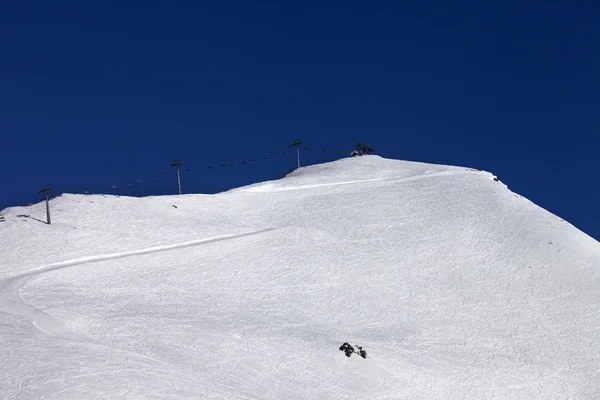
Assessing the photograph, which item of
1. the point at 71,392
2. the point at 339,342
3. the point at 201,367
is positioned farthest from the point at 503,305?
the point at 71,392

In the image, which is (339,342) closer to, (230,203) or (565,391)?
(565,391)

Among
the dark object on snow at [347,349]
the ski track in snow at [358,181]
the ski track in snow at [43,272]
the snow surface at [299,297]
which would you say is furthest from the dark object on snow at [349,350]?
the ski track in snow at [358,181]

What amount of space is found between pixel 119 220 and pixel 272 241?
11608 millimetres

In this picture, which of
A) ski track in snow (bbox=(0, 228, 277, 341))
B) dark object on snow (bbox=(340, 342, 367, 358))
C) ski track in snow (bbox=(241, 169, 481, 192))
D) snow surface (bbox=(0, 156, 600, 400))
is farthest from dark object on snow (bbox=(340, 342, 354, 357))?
ski track in snow (bbox=(241, 169, 481, 192))

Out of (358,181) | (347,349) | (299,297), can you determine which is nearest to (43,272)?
(299,297)

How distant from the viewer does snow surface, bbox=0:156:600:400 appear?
34406mm

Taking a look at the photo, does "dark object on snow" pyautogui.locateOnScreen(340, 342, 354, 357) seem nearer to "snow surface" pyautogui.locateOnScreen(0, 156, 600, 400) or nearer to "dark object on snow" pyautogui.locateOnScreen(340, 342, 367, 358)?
"dark object on snow" pyautogui.locateOnScreen(340, 342, 367, 358)

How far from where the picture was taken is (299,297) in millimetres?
48094

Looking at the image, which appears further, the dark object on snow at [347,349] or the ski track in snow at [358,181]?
the ski track in snow at [358,181]

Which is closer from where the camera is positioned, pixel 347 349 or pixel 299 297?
pixel 347 349

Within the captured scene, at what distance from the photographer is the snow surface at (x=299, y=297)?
1355 inches

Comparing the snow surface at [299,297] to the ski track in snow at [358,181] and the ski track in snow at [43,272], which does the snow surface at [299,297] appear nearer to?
the ski track in snow at [43,272]

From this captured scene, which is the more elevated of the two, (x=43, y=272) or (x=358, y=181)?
(x=358, y=181)

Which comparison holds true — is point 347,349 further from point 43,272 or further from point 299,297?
point 43,272
